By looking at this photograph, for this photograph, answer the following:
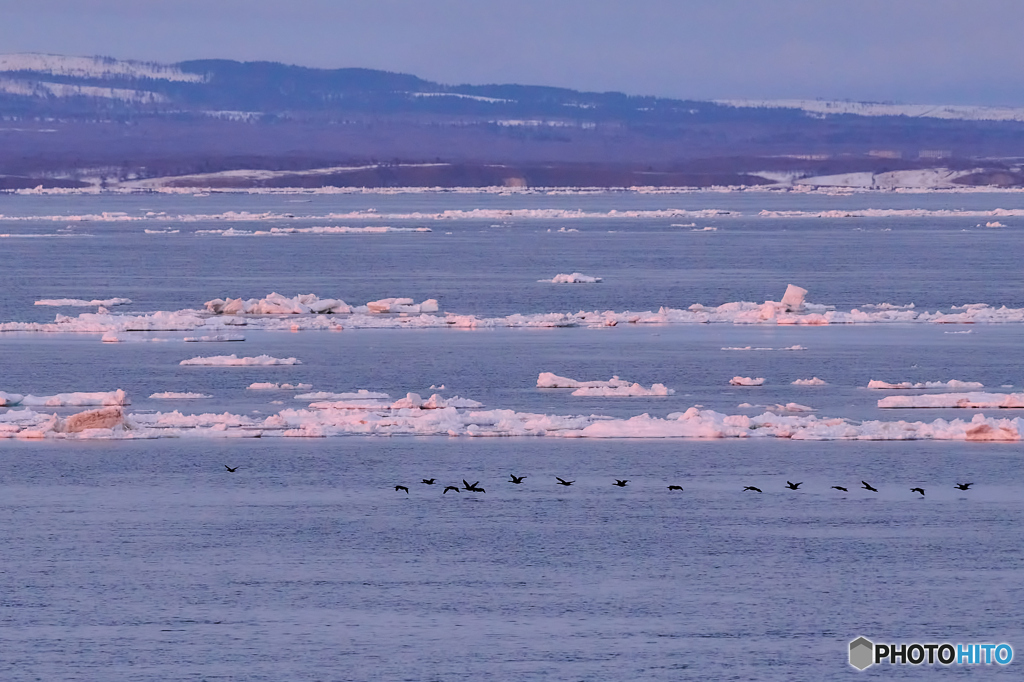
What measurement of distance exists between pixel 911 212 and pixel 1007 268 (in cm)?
4810

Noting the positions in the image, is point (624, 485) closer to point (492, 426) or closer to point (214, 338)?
point (492, 426)

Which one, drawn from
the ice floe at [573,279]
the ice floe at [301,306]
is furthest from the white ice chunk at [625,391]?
the ice floe at [573,279]

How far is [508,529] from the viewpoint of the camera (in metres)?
13.5

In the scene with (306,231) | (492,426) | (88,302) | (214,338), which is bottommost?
(492,426)

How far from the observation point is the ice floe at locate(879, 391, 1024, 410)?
62.4 ft

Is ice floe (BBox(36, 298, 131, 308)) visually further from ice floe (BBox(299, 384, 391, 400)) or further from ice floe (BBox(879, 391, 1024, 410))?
ice floe (BBox(879, 391, 1024, 410))

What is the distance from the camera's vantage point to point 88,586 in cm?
1172

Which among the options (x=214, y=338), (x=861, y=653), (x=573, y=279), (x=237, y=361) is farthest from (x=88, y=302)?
(x=861, y=653)

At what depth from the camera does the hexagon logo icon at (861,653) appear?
984 cm

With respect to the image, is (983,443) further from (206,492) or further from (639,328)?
(639,328)

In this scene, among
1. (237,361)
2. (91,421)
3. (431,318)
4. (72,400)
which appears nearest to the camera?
(91,421)

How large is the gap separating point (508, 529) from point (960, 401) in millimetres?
7811

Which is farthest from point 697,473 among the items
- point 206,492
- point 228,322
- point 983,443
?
point 228,322

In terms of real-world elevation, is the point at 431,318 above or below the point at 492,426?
above
